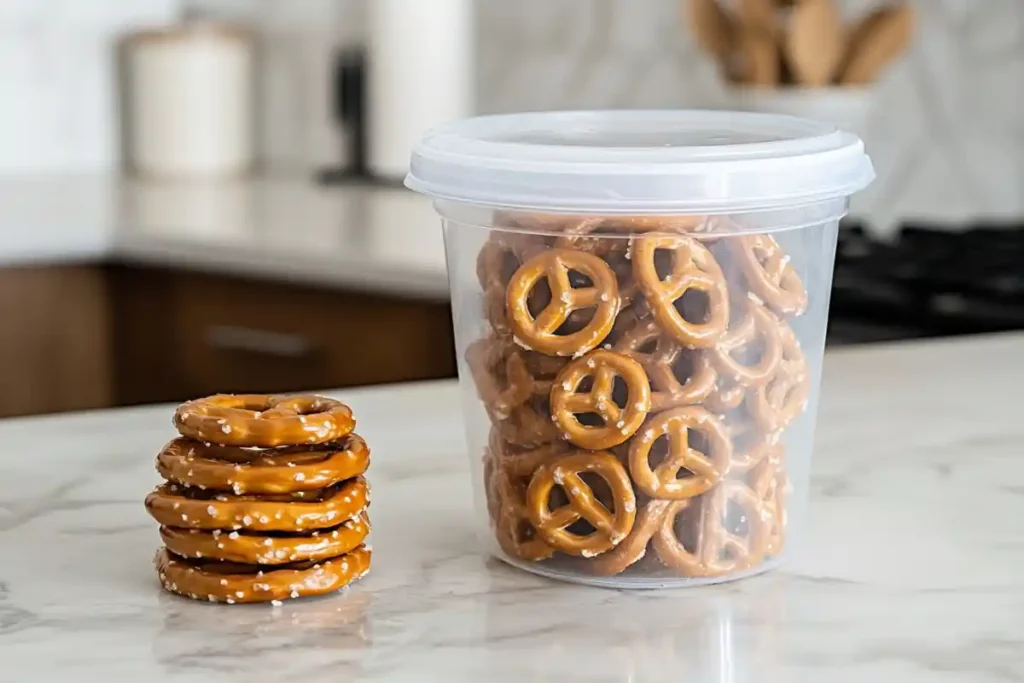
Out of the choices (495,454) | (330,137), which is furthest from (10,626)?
(330,137)

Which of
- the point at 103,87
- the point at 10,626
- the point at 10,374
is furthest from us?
the point at 103,87

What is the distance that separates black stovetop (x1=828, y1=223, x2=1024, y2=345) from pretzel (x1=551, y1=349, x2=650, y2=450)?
0.82 metres

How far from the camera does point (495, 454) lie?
747 mm

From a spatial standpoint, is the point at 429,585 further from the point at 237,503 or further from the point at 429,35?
the point at 429,35

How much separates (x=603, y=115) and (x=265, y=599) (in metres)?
0.33

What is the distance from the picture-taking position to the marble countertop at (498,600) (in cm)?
62

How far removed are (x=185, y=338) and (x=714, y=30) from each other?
0.80 m

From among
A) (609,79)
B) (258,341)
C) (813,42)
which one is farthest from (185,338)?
(813,42)

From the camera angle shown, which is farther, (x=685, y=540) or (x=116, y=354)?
(x=116, y=354)

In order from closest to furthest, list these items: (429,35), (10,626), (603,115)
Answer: (10,626), (603,115), (429,35)

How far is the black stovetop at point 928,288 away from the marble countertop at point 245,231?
45cm

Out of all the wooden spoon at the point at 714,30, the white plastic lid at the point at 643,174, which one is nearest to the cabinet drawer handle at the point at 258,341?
the wooden spoon at the point at 714,30

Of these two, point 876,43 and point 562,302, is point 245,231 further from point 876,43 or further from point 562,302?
point 562,302

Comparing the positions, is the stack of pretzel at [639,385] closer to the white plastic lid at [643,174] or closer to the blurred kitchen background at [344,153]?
the white plastic lid at [643,174]
